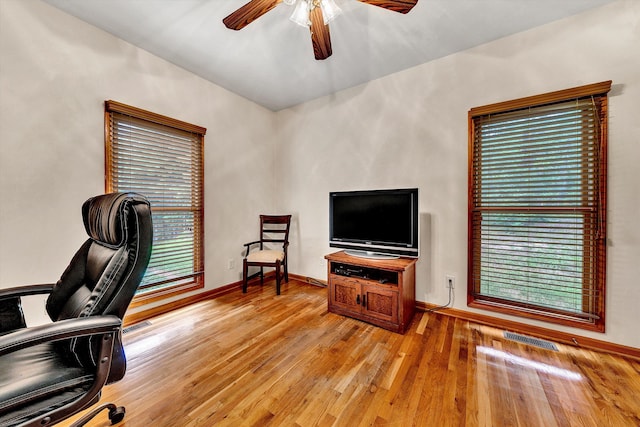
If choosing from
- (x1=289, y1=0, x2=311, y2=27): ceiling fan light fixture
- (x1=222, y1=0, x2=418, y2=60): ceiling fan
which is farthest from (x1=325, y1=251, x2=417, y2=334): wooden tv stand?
Result: (x1=289, y1=0, x2=311, y2=27): ceiling fan light fixture

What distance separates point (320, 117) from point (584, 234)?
2.97 m

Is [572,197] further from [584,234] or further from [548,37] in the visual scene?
[548,37]

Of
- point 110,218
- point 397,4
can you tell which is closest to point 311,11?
point 397,4

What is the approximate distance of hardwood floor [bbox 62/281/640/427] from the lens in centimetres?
133

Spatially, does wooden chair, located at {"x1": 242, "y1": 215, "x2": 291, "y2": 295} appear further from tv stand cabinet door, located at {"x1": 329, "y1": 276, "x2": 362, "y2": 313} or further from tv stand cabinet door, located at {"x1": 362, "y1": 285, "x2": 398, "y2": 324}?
tv stand cabinet door, located at {"x1": 362, "y1": 285, "x2": 398, "y2": 324}

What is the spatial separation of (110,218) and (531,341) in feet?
9.99

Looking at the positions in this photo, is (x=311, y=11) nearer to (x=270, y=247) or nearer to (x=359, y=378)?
(x=359, y=378)

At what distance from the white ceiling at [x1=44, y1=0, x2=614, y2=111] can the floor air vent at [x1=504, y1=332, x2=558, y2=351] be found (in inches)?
104

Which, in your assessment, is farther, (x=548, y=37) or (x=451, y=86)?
(x=451, y=86)

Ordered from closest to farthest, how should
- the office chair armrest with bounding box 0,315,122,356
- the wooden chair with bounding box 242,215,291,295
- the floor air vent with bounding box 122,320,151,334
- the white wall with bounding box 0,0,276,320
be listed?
the office chair armrest with bounding box 0,315,122,356 → the white wall with bounding box 0,0,276,320 → the floor air vent with bounding box 122,320,151,334 → the wooden chair with bounding box 242,215,291,295

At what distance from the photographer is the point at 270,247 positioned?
3.77m

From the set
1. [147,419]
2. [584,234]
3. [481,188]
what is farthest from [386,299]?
[147,419]

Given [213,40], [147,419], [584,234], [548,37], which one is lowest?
[147,419]

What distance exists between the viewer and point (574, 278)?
79.4 inches
